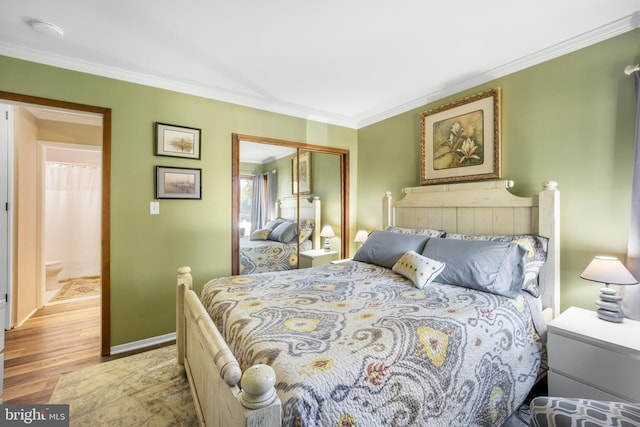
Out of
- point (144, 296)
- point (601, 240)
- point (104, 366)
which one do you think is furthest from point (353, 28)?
point (104, 366)

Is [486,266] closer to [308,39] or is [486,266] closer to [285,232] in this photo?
[308,39]

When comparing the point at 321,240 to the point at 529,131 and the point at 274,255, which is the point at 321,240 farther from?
the point at 529,131

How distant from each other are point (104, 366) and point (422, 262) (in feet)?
8.46

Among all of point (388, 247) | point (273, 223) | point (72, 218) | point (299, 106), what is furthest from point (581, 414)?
point (72, 218)

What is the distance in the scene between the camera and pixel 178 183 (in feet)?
8.96

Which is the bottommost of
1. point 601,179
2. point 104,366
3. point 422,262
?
point 104,366

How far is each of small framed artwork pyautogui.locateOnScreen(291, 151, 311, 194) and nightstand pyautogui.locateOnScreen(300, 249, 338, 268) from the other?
76 cm

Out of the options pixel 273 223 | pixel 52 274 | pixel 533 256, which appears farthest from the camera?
pixel 52 274

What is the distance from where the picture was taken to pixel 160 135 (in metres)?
2.63

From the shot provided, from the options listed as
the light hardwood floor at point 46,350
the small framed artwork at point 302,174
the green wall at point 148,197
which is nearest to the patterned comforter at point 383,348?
the green wall at point 148,197

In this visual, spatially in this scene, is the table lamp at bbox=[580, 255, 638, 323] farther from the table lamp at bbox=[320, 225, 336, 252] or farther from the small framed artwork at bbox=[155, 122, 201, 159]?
the small framed artwork at bbox=[155, 122, 201, 159]

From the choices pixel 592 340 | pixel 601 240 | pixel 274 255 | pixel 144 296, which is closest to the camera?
pixel 592 340

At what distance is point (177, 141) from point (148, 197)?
0.59 m

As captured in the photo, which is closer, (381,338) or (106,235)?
(381,338)
